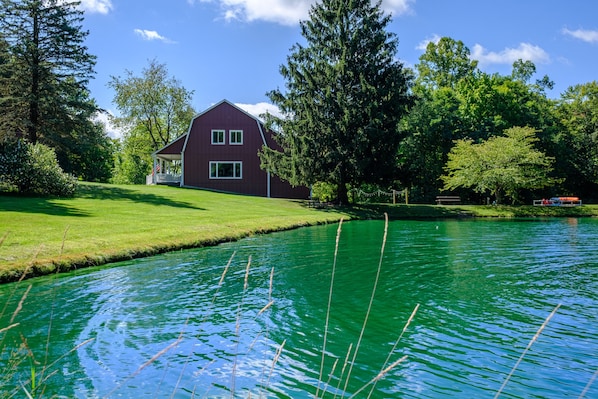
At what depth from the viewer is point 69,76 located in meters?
34.2

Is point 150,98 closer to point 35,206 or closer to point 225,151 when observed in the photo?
point 225,151

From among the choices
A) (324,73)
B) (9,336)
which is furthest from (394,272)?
(324,73)

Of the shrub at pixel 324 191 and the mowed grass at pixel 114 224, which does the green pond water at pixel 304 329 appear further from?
the shrub at pixel 324 191

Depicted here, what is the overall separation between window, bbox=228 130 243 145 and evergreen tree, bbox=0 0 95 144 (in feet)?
42.2

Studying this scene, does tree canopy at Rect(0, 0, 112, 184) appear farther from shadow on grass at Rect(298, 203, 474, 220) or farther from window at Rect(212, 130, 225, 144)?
shadow on grass at Rect(298, 203, 474, 220)

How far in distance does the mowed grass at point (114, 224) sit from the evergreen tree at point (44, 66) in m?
5.43

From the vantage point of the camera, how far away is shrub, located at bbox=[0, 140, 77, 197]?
26656 millimetres

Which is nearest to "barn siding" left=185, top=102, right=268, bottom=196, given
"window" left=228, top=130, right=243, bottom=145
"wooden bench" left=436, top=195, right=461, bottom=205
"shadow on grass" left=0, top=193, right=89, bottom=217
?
"window" left=228, top=130, right=243, bottom=145

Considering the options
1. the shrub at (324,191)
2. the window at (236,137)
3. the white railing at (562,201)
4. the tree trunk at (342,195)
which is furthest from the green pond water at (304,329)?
the white railing at (562,201)

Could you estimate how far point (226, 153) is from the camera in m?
44.7

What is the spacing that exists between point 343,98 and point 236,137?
1350cm

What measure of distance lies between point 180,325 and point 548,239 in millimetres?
18053

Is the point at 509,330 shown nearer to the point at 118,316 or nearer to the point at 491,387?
the point at 491,387

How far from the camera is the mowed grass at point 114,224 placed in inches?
521
